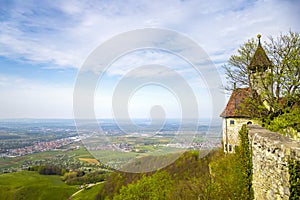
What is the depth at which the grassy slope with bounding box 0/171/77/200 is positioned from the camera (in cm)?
5653

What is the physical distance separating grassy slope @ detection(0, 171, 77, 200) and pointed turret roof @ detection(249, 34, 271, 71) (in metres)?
56.6

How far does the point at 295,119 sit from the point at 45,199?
60.7 metres

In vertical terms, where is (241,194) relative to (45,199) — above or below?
above

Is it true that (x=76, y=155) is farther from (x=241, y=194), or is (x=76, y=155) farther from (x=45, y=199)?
(x=241, y=194)

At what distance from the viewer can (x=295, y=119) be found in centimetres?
1394

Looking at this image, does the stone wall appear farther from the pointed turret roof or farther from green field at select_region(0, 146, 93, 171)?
green field at select_region(0, 146, 93, 171)

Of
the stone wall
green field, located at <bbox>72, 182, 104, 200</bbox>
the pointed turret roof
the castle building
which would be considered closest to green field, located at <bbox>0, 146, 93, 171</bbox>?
green field, located at <bbox>72, 182, 104, 200</bbox>

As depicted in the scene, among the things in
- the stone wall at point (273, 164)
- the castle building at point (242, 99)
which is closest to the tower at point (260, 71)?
the castle building at point (242, 99)

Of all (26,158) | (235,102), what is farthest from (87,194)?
(26,158)

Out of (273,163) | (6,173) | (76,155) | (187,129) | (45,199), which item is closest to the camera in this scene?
(273,163)

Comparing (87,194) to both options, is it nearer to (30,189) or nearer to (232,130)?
(30,189)

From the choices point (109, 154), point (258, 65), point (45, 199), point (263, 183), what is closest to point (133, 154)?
point (109, 154)

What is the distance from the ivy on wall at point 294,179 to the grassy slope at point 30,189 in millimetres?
62811

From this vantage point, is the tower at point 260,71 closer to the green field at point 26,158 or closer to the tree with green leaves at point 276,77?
the tree with green leaves at point 276,77
